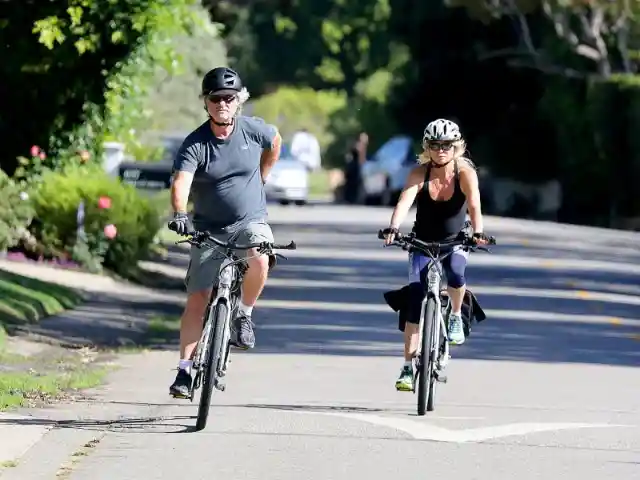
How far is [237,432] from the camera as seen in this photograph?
10.7m

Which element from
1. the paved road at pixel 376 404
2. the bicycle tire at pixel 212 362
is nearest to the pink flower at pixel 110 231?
the paved road at pixel 376 404

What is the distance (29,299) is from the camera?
1736 cm

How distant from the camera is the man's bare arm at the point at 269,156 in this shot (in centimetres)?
1116

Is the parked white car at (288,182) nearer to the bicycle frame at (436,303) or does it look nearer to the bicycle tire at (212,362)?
the bicycle frame at (436,303)

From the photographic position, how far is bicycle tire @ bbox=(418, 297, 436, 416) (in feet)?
37.9

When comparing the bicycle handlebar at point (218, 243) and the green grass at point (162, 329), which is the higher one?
the bicycle handlebar at point (218, 243)

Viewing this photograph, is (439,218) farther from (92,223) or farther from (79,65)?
(79,65)

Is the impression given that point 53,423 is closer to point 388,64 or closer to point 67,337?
point 67,337

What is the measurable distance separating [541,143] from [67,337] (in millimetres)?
32488

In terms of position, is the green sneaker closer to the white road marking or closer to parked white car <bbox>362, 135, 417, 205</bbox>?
the white road marking

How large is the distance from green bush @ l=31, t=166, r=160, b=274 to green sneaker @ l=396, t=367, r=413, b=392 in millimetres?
9873

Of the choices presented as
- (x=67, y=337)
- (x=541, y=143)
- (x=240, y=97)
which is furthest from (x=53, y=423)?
(x=541, y=143)

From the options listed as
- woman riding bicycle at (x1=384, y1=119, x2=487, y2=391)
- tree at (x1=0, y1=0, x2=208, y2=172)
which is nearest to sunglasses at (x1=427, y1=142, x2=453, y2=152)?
woman riding bicycle at (x1=384, y1=119, x2=487, y2=391)

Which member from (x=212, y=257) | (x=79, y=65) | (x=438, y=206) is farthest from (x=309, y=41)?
(x=212, y=257)
